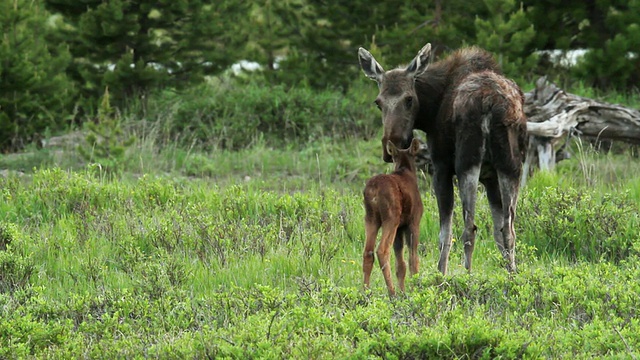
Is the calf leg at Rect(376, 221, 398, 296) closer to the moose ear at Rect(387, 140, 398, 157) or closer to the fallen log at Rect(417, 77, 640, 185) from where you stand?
the moose ear at Rect(387, 140, 398, 157)

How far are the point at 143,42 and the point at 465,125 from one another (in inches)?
477

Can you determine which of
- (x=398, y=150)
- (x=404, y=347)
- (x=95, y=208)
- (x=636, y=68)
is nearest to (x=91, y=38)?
(x=95, y=208)

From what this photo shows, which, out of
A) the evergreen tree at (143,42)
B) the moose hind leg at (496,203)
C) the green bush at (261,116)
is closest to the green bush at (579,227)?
the moose hind leg at (496,203)

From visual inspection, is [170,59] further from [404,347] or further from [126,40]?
[404,347]

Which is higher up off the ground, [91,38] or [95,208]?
[91,38]

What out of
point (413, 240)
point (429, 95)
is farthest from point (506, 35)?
point (413, 240)

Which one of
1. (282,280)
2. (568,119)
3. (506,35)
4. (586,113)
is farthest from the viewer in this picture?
(506,35)

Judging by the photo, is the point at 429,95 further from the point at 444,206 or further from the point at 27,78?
the point at 27,78

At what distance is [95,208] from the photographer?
36.3 ft

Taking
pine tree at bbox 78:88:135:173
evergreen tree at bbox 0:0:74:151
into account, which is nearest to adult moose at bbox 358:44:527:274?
pine tree at bbox 78:88:135:173

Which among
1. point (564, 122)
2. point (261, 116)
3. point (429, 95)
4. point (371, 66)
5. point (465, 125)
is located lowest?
point (261, 116)

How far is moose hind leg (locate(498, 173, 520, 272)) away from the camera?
292 inches

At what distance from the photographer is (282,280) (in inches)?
324

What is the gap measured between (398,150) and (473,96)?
2.38 ft
